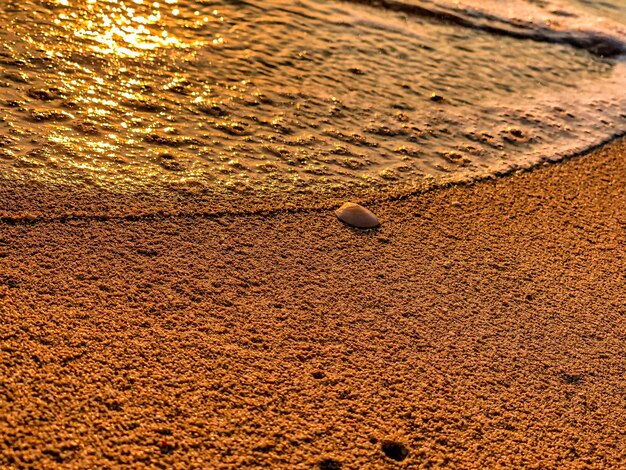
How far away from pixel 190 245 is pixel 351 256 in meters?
0.52

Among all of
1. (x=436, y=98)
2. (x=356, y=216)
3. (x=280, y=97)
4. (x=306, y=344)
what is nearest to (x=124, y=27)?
(x=280, y=97)

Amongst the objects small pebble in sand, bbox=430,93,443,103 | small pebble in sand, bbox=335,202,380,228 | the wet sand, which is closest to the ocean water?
small pebble in sand, bbox=430,93,443,103

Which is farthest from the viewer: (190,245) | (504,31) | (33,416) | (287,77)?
(504,31)

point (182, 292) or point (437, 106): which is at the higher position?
point (437, 106)

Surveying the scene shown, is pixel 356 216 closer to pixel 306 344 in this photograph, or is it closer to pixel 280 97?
pixel 306 344

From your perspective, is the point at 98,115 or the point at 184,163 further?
the point at 98,115

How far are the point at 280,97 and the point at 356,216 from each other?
1081 millimetres

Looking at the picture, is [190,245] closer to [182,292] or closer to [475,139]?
[182,292]

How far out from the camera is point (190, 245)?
2.25 metres

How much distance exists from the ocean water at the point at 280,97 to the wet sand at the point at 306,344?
1.24 ft

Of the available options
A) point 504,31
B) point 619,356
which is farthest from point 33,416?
point 504,31

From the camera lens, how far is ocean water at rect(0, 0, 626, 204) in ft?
9.02

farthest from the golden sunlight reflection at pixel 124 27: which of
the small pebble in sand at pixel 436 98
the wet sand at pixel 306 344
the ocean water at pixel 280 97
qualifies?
the wet sand at pixel 306 344

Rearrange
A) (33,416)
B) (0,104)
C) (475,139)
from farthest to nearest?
(475,139) < (0,104) < (33,416)
